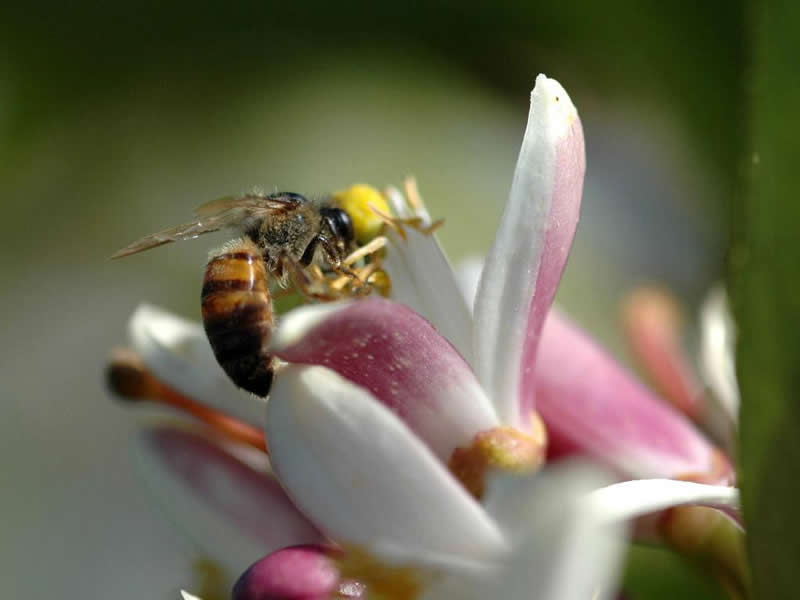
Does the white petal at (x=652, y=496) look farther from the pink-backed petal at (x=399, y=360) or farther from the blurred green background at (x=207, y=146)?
the blurred green background at (x=207, y=146)

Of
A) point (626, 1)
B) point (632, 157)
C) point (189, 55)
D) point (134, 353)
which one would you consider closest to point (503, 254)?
point (134, 353)

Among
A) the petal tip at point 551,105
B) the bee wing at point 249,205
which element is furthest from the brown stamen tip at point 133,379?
the petal tip at point 551,105

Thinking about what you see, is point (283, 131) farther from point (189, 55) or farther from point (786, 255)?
point (786, 255)

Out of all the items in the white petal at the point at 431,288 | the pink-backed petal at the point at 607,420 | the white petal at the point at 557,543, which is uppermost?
the white petal at the point at 431,288

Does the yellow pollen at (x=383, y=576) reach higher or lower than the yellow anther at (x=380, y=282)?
lower

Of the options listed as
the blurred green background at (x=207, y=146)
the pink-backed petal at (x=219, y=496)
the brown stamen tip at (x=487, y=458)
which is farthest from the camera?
Answer: the blurred green background at (x=207, y=146)

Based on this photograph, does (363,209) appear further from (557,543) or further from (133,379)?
(557,543)

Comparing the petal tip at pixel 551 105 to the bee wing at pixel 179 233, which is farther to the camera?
the bee wing at pixel 179 233

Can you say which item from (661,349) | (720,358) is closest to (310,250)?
(720,358)

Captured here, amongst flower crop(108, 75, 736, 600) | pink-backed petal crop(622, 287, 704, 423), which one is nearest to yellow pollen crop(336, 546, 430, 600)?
flower crop(108, 75, 736, 600)
